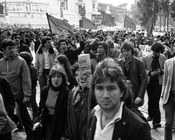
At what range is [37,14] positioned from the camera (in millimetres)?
64562

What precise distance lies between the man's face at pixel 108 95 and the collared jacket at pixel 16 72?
3145 millimetres

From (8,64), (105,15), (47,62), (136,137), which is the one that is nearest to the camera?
(136,137)

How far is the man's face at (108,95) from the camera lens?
7.17 feet

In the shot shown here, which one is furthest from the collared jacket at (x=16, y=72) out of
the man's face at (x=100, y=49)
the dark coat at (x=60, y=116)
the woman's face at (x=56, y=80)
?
the man's face at (x=100, y=49)

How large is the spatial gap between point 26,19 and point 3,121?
61.6 m

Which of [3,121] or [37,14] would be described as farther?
[37,14]

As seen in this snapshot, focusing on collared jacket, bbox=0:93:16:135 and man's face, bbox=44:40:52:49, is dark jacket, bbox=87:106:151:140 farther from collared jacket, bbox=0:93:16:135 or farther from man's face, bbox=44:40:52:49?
man's face, bbox=44:40:52:49

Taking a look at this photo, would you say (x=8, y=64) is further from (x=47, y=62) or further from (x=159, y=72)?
(x=159, y=72)

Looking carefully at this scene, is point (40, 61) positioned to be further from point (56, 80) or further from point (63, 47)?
point (56, 80)

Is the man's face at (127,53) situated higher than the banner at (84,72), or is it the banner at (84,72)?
the man's face at (127,53)

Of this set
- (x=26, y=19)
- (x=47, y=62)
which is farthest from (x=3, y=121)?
(x=26, y=19)

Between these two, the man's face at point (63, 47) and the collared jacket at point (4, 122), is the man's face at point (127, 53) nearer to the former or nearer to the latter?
the collared jacket at point (4, 122)

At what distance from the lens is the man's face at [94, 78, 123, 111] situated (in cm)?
219

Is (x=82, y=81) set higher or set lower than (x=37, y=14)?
lower
